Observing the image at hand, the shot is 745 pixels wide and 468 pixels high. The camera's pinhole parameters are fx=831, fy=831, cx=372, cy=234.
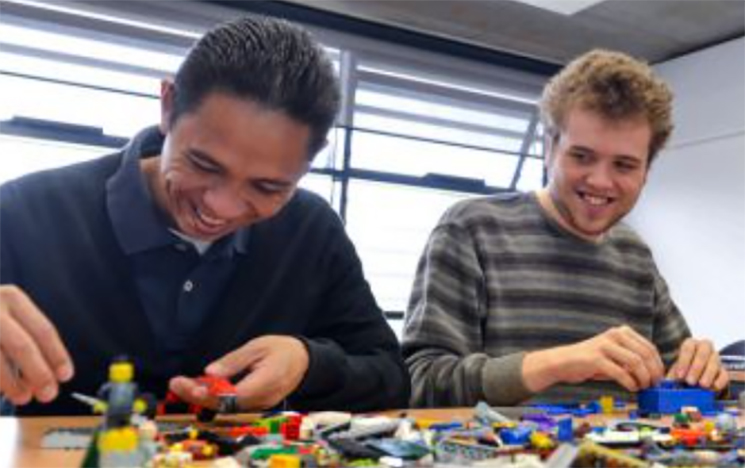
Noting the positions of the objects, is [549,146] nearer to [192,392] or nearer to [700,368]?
[700,368]

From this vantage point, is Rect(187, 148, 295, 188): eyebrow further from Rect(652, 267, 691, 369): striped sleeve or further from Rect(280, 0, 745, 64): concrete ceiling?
Rect(280, 0, 745, 64): concrete ceiling

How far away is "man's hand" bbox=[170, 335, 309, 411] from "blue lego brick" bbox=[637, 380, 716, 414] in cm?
50

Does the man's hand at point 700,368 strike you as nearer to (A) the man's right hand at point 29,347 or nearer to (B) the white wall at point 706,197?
(A) the man's right hand at point 29,347

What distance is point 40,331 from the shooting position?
74 centimetres

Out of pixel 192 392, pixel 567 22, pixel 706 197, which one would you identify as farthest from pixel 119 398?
pixel 706 197

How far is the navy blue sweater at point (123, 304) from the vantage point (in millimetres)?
1123

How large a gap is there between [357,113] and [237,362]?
3.43 metres

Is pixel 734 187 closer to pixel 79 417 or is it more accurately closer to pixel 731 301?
pixel 731 301

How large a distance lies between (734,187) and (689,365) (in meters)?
3.17

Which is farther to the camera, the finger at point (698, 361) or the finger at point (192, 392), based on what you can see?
the finger at point (698, 361)

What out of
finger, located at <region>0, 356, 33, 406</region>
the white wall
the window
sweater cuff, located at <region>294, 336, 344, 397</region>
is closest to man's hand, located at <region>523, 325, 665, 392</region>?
sweater cuff, located at <region>294, 336, 344, 397</region>

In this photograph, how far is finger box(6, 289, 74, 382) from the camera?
738 mm

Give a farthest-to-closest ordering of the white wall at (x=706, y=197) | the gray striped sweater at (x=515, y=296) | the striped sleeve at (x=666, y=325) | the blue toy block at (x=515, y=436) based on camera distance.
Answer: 1. the white wall at (x=706, y=197)
2. the striped sleeve at (x=666, y=325)
3. the gray striped sweater at (x=515, y=296)
4. the blue toy block at (x=515, y=436)

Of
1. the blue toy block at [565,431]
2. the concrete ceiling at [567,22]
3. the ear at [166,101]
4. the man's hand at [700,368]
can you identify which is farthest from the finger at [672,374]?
the concrete ceiling at [567,22]
